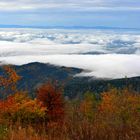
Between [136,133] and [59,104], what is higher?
[136,133]

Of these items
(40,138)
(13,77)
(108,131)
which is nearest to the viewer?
(40,138)

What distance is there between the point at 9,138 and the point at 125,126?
260cm

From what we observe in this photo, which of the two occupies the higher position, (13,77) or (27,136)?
(27,136)

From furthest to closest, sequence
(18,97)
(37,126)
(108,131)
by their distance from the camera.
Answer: (18,97) → (37,126) → (108,131)

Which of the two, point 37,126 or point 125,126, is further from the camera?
point 37,126

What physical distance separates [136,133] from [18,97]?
4456 centimetres

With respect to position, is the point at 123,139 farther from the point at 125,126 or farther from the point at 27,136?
the point at 27,136

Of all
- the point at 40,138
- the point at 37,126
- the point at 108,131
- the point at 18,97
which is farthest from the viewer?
the point at 18,97

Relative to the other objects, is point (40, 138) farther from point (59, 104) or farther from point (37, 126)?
point (59, 104)

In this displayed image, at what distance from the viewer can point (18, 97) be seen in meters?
53.6

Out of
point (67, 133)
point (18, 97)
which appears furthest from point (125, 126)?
point (18, 97)

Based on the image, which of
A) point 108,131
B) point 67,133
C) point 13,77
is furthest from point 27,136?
point 13,77

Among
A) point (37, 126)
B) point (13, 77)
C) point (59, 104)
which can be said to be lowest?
point (59, 104)

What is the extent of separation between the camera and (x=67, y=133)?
32.5 feet
